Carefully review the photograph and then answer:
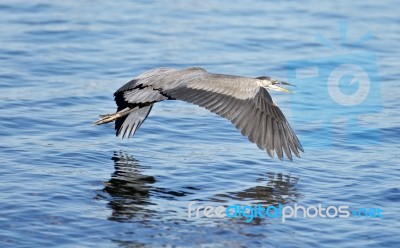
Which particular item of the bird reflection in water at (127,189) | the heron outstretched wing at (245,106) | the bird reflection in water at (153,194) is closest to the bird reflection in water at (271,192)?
the bird reflection in water at (153,194)

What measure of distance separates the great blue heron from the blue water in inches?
24.6

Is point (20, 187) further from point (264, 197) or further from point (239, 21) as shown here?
point (239, 21)

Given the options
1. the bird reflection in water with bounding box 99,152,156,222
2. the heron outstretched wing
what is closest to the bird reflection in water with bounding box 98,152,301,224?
the bird reflection in water with bounding box 99,152,156,222

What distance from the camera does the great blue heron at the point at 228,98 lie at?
970 centimetres

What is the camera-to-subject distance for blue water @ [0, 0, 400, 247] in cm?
877

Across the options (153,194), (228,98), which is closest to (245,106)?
(228,98)

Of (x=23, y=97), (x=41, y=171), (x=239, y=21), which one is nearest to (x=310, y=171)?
(x=41, y=171)

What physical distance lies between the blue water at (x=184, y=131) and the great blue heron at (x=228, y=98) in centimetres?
63

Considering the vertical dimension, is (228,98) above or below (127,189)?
above

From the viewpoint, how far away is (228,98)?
10117mm

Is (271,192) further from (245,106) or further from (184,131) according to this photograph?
(184,131)

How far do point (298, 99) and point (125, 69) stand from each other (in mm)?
3250

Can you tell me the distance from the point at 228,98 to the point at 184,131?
7.99 ft

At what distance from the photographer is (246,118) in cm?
987
